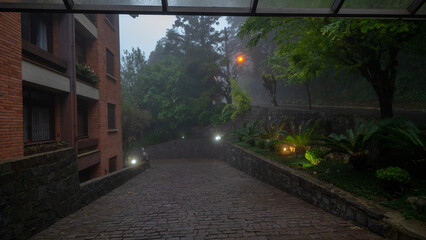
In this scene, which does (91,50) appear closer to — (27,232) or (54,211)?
(54,211)

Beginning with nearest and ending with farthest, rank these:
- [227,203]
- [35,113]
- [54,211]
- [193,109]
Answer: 1. [54,211]
2. [227,203]
3. [35,113]
4. [193,109]

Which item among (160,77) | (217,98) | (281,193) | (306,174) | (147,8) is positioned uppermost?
(160,77)

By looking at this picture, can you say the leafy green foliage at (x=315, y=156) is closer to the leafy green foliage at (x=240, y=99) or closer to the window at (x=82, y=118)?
the window at (x=82, y=118)

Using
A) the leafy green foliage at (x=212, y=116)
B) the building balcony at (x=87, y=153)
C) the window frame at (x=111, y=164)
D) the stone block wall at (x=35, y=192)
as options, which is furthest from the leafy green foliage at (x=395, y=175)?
the leafy green foliage at (x=212, y=116)

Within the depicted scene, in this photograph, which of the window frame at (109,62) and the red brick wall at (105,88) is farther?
the window frame at (109,62)

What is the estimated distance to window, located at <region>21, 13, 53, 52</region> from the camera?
714cm

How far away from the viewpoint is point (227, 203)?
5863 mm

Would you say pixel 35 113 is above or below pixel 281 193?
above

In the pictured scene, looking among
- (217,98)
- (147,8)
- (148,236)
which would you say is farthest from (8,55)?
(217,98)

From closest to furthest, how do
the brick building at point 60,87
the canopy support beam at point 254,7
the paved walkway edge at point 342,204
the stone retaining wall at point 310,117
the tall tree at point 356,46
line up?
1. the canopy support beam at point 254,7
2. the paved walkway edge at point 342,204
3. the brick building at point 60,87
4. the tall tree at point 356,46
5. the stone retaining wall at point 310,117

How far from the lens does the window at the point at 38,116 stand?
7.11 m

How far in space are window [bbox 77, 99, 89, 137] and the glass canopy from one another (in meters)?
8.64

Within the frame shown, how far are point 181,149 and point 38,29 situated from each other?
20550mm

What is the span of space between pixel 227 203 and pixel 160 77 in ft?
81.4
